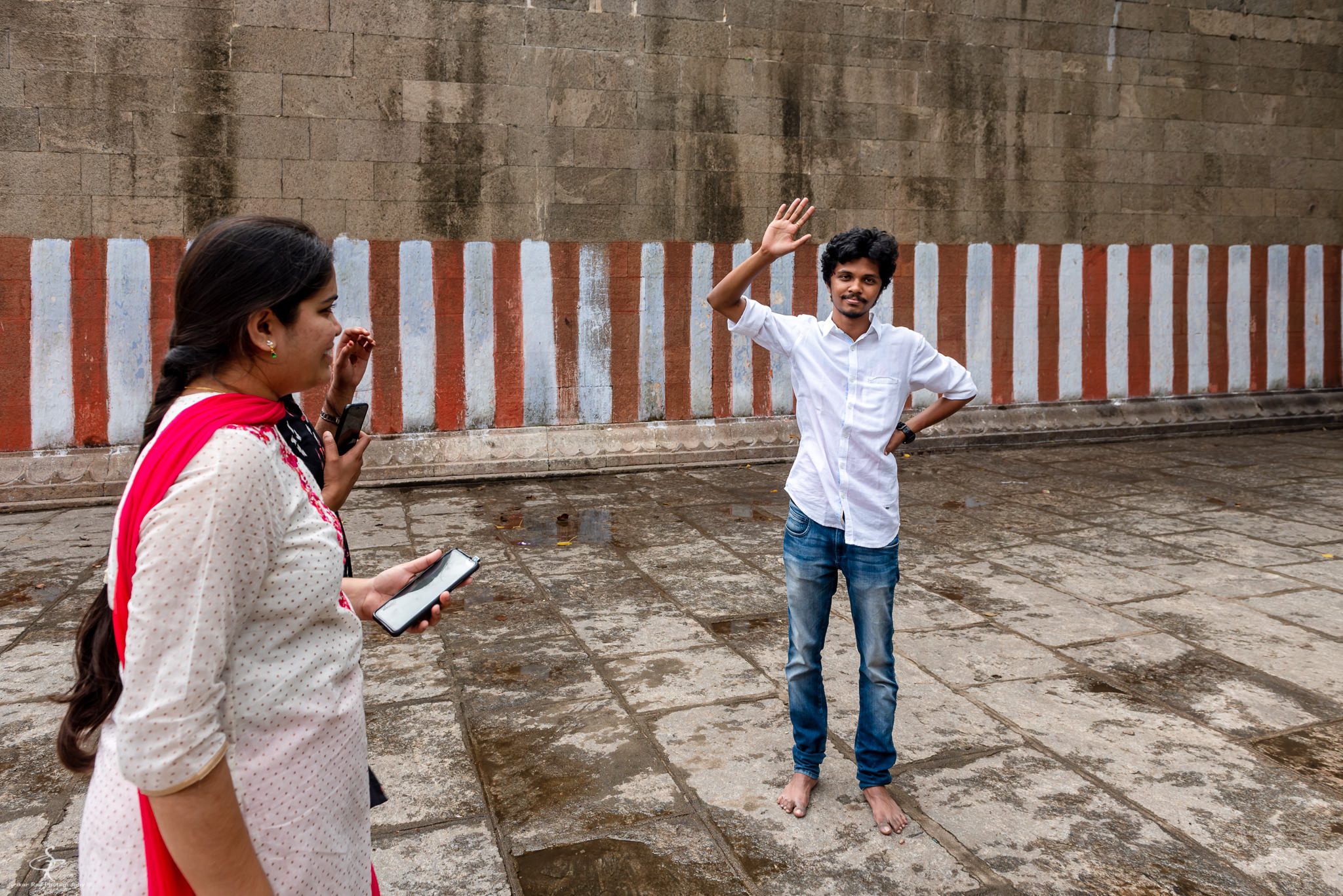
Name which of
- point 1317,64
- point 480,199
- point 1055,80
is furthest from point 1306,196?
point 480,199

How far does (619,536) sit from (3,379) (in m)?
5.54

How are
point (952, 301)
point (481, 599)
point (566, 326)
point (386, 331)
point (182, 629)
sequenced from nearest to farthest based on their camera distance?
1. point (182, 629)
2. point (481, 599)
3. point (386, 331)
4. point (566, 326)
5. point (952, 301)

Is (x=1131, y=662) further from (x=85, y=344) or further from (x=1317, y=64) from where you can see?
(x=1317, y=64)

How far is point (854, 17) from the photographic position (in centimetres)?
1013

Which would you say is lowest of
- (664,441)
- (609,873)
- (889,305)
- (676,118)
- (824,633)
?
(609,873)

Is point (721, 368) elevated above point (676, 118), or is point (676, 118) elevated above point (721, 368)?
point (676, 118)

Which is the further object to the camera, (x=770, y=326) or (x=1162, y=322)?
(x=1162, y=322)

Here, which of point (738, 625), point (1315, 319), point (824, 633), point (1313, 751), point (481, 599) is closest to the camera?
point (824, 633)

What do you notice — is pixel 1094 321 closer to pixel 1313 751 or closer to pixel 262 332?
pixel 1313 751

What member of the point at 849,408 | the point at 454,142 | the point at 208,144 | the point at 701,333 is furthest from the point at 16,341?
the point at 849,408

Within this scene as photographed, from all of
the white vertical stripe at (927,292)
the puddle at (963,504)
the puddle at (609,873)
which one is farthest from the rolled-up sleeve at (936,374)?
the white vertical stripe at (927,292)

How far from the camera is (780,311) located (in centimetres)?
1029

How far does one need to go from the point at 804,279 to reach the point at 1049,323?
307 cm

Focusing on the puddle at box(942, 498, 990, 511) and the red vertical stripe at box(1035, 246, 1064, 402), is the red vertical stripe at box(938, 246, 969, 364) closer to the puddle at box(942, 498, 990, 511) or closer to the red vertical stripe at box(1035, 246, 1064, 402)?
the red vertical stripe at box(1035, 246, 1064, 402)
